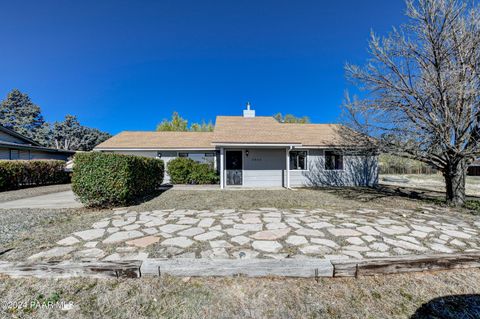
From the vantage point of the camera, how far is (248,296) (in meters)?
2.11

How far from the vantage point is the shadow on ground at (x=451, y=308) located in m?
1.89

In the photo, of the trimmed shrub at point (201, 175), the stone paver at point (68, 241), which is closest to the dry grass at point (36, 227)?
the stone paver at point (68, 241)

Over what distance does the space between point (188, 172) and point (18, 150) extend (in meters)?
14.2

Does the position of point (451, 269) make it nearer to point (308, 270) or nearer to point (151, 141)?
point (308, 270)

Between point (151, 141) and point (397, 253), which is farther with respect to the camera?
point (151, 141)

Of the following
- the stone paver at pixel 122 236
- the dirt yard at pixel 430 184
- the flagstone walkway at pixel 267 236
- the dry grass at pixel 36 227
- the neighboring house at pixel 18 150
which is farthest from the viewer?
the neighboring house at pixel 18 150

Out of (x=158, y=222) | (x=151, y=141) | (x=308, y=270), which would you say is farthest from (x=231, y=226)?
(x=151, y=141)

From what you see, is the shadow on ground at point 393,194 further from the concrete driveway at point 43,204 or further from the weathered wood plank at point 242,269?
the concrete driveway at point 43,204

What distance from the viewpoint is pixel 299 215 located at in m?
5.01

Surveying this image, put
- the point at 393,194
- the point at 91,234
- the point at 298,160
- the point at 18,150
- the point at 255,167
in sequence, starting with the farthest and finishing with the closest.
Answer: the point at 18,150
the point at 298,160
the point at 255,167
the point at 393,194
the point at 91,234

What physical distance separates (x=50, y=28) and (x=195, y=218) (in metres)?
11.7

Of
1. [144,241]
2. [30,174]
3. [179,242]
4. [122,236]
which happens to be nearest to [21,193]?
[30,174]

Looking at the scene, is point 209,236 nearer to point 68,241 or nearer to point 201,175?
point 68,241

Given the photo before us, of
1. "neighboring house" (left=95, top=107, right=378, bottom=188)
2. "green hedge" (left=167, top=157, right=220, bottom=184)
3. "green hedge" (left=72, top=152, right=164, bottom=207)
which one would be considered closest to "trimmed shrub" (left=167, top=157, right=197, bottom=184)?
"green hedge" (left=167, top=157, right=220, bottom=184)
